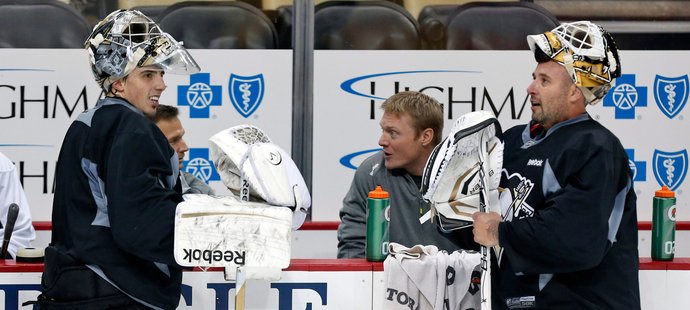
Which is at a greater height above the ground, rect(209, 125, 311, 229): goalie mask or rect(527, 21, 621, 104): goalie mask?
rect(527, 21, 621, 104): goalie mask

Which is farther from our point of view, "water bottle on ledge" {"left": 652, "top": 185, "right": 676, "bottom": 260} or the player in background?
the player in background

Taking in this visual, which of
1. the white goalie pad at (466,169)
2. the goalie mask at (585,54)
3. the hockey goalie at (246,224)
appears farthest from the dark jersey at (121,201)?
the goalie mask at (585,54)

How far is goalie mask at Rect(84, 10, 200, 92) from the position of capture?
3.27 metres

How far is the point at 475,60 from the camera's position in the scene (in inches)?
204

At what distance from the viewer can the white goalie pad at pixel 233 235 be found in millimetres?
2998

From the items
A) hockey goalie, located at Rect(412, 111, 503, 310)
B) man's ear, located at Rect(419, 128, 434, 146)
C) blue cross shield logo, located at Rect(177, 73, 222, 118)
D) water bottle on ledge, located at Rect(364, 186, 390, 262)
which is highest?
blue cross shield logo, located at Rect(177, 73, 222, 118)

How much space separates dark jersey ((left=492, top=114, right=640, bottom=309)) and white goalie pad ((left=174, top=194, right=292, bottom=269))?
67 centimetres

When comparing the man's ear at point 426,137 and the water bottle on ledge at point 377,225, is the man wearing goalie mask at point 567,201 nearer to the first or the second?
the water bottle on ledge at point 377,225

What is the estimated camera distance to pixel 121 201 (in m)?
3.11

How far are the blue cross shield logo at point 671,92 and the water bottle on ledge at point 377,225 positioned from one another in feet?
5.96

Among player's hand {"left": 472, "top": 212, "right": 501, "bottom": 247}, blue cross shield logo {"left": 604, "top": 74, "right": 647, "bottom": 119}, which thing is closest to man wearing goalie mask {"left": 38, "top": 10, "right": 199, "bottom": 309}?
player's hand {"left": 472, "top": 212, "right": 501, "bottom": 247}

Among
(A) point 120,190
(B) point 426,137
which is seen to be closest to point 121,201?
(A) point 120,190

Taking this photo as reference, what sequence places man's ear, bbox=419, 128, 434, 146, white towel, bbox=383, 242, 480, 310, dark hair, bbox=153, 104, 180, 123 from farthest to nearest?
1. dark hair, bbox=153, 104, 180, 123
2. man's ear, bbox=419, 128, 434, 146
3. white towel, bbox=383, 242, 480, 310

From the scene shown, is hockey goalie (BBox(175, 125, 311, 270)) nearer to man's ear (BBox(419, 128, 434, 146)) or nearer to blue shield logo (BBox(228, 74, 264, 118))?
man's ear (BBox(419, 128, 434, 146))
